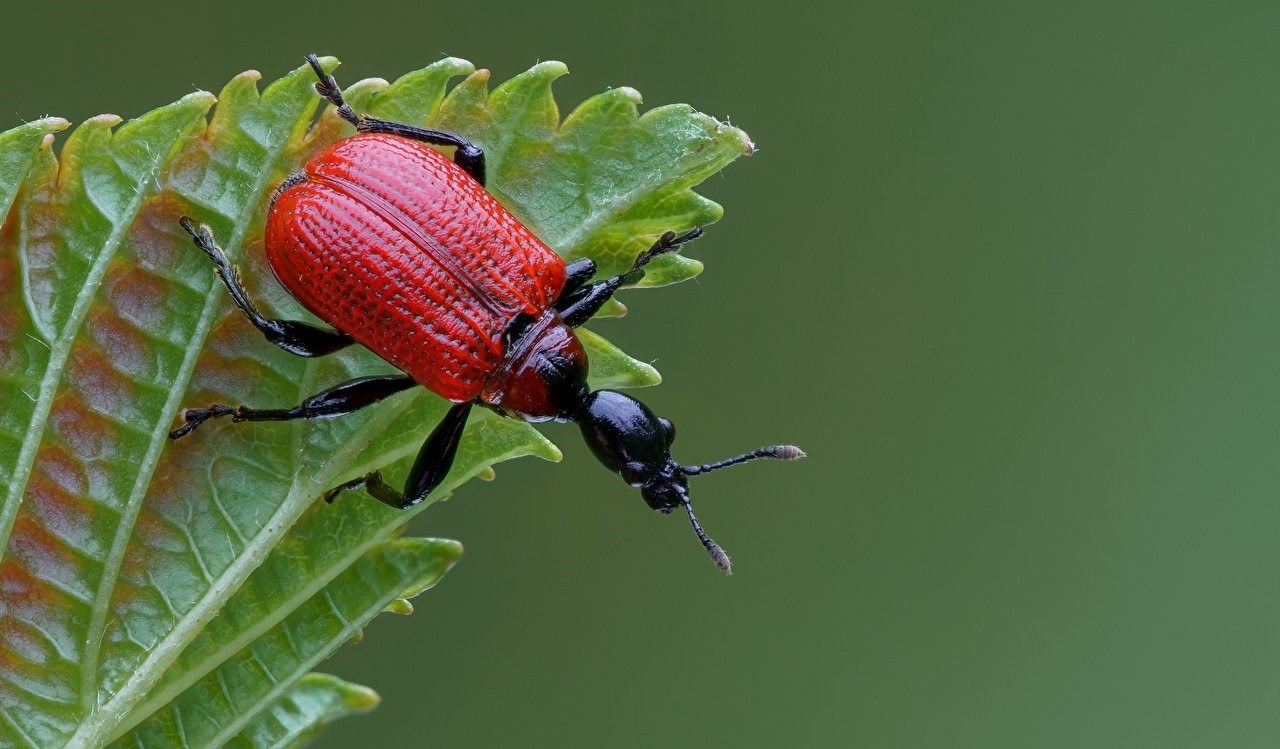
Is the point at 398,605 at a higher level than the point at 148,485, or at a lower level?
lower

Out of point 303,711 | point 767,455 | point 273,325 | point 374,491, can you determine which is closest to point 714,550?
point 767,455

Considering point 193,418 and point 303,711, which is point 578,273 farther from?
point 303,711

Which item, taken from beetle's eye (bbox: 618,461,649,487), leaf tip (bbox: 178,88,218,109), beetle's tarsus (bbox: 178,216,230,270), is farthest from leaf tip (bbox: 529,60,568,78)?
beetle's eye (bbox: 618,461,649,487)

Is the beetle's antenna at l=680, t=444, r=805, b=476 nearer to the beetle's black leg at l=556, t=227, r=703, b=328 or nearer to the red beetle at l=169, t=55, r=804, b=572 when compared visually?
the red beetle at l=169, t=55, r=804, b=572

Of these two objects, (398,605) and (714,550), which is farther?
(714,550)

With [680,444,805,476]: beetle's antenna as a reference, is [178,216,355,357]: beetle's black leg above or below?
above

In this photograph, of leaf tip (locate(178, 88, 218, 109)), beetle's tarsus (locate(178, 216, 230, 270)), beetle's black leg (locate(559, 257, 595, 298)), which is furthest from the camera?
beetle's black leg (locate(559, 257, 595, 298))
